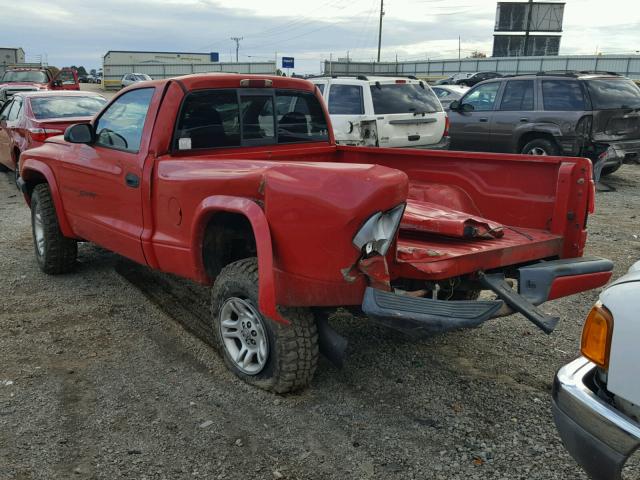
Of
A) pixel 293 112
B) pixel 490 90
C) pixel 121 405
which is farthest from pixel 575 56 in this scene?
pixel 121 405

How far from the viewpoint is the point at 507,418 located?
3314 millimetres

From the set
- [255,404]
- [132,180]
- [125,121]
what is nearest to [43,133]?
[125,121]

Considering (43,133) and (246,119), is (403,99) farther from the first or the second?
(246,119)

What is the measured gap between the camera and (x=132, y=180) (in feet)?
13.9

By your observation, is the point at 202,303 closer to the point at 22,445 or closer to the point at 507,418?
the point at 22,445

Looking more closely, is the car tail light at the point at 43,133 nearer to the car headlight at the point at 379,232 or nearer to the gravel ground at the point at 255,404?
the gravel ground at the point at 255,404

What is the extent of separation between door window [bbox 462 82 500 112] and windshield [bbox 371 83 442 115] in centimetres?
158

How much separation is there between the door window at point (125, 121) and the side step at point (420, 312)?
232 centimetres

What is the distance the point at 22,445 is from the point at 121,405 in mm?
551

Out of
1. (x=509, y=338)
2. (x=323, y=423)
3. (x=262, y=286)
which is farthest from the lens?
(x=509, y=338)

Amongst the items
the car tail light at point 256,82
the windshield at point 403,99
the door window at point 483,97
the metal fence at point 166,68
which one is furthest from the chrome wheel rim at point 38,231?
the metal fence at point 166,68

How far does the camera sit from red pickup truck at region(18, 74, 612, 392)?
116 inches

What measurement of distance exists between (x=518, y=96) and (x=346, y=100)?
334cm

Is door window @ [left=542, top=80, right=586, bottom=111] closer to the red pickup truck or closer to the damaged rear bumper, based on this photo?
the red pickup truck
